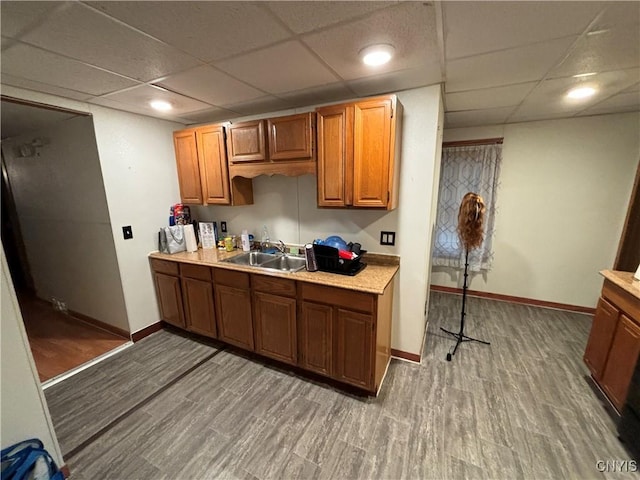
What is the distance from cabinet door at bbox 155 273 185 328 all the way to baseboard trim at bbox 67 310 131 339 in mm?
410

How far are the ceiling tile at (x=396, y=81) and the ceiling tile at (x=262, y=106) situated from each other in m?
0.68

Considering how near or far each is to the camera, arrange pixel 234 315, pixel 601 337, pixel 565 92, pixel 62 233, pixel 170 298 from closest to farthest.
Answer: pixel 601 337, pixel 565 92, pixel 234 315, pixel 170 298, pixel 62 233

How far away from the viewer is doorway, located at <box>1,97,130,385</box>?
248 centimetres

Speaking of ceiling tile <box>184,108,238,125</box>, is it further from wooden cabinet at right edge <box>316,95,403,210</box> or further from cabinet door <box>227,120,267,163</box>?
wooden cabinet at right edge <box>316,95,403,210</box>

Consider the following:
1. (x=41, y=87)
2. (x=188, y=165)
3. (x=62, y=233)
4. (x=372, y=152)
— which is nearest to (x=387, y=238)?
(x=372, y=152)

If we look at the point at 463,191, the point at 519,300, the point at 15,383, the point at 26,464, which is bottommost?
the point at 519,300

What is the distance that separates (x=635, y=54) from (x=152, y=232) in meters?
4.03

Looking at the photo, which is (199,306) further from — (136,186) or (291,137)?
(291,137)

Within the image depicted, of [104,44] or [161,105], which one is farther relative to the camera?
[161,105]

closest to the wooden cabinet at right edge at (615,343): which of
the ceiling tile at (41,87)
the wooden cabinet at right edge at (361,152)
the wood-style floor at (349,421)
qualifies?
the wood-style floor at (349,421)

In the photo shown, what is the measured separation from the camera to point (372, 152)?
1.94m

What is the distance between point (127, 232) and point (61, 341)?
1.43m

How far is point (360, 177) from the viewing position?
6.57 ft

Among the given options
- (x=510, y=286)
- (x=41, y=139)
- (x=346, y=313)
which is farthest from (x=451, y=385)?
(x=41, y=139)
